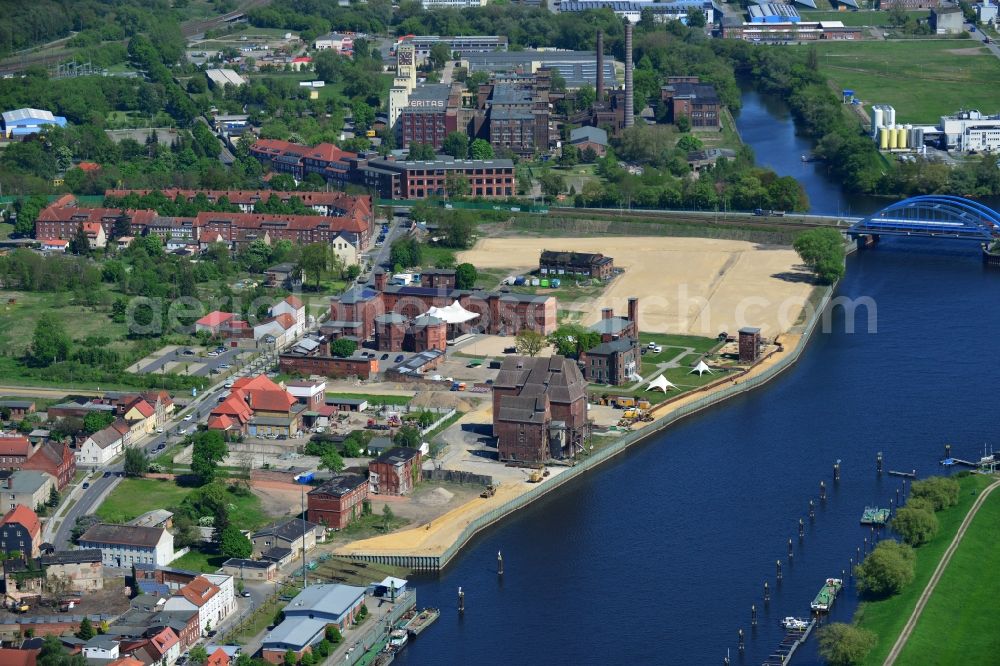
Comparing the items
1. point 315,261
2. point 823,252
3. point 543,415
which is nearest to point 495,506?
point 543,415

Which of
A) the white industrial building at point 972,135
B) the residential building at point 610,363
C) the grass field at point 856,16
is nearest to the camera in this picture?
the residential building at point 610,363

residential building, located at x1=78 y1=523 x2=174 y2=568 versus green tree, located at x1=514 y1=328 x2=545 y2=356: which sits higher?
green tree, located at x1=514 y1=328 x2=545 y2=356

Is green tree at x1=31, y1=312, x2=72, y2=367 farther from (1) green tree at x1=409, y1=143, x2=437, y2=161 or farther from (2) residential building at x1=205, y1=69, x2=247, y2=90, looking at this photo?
(2) residential building at x1=205, y1=69, x2=247, y2=90

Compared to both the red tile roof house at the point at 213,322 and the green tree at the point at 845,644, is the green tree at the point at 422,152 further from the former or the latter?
the green tree at the point at 845,644

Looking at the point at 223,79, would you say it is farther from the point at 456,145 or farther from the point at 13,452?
the point at 13,452

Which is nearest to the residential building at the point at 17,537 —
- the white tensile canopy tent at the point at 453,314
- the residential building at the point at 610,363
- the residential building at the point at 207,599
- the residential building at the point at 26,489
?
the residential building at the point at 26,489

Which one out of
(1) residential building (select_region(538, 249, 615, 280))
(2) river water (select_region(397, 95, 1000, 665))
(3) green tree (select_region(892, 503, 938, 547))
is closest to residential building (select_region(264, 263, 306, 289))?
(1) residential building (select_region(538, 249, 615, 280))
